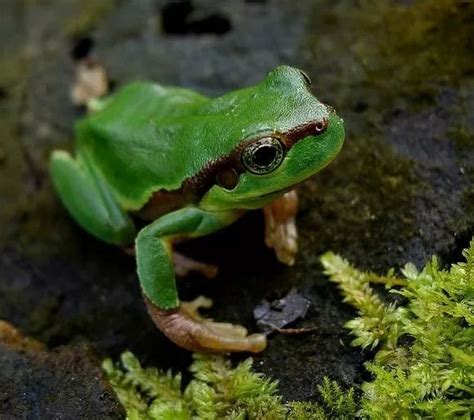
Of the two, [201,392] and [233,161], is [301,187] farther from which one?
[201,392]

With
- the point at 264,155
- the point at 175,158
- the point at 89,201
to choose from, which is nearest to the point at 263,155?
the point at 264,155

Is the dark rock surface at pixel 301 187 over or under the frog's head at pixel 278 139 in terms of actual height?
under

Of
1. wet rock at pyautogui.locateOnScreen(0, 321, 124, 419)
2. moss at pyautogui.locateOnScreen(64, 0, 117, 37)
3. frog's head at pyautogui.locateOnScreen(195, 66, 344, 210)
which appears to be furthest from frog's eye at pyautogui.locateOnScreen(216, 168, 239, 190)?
moss at pyautogui.locateOnScreen(64, 0, 117, 37)

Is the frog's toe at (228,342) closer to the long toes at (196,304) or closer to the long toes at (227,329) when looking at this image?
the long toes at (227,329)

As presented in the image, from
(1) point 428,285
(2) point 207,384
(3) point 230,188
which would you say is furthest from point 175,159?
(1) point 428,285

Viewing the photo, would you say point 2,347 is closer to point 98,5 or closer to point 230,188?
point 230,188

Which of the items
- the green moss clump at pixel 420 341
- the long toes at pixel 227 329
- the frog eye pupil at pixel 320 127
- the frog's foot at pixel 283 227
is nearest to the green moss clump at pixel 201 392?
the long toes at pixel 227 329

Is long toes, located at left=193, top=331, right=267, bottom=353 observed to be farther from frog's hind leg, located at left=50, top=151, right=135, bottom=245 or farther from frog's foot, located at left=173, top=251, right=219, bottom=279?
frog's hind leg, located at left=50, top=151, right=135, bottom=245

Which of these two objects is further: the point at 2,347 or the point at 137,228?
the point at 137,228
